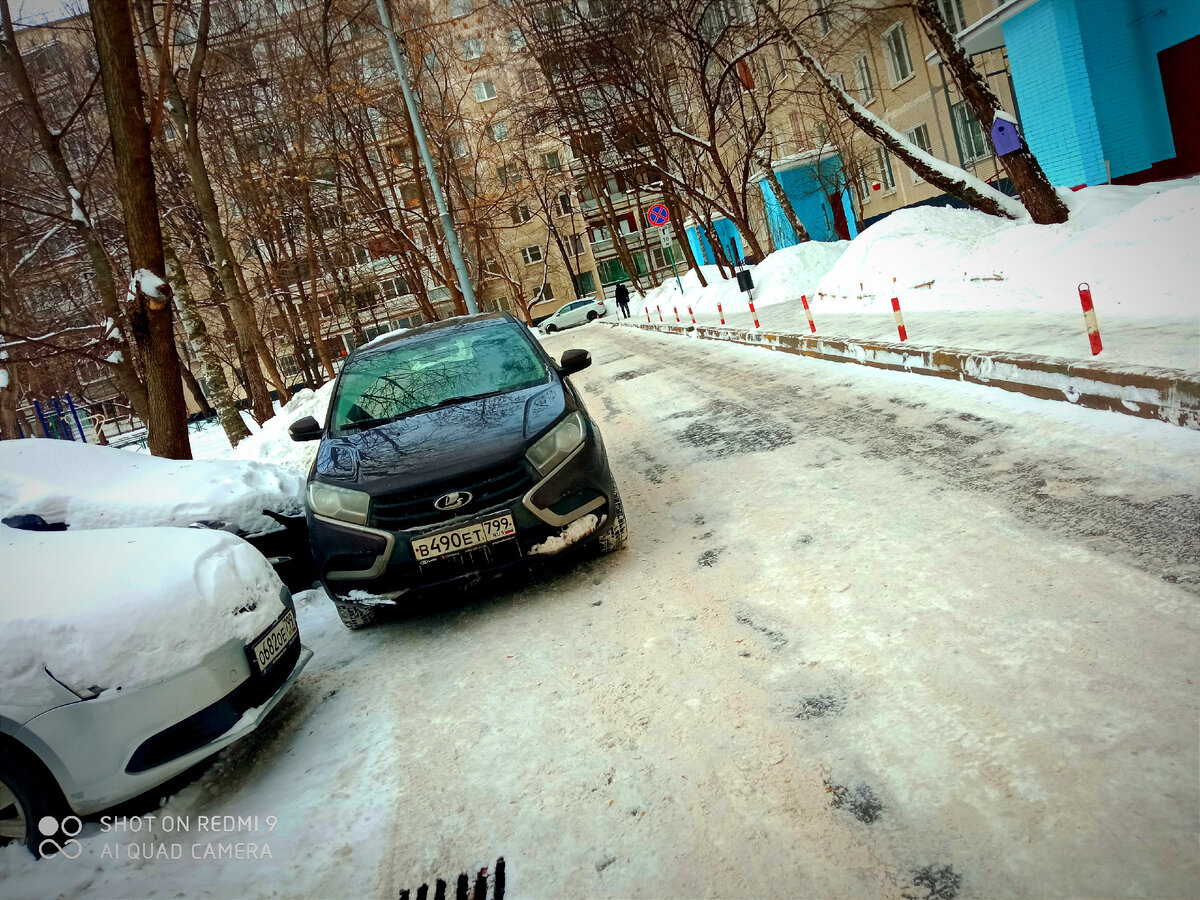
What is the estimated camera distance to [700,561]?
170 inches

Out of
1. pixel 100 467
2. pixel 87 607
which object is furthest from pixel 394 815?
pixel 100 467

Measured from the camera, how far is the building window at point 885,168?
2897 cm

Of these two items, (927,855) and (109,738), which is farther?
(109,738)

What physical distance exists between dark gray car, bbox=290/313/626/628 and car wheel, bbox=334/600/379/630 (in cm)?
1

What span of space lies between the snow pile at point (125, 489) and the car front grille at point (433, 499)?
4.84 feet

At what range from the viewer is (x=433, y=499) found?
4062 mm

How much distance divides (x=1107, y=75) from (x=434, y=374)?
49.3 ft

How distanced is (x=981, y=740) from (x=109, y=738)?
3.02 meters

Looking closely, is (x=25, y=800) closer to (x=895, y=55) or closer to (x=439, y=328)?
(x=439, y=328)

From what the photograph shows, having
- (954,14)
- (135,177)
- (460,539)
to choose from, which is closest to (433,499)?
(460,539)

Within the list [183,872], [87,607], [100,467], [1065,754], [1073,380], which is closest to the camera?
[1065,754]

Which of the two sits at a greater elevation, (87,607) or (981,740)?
(87,607)

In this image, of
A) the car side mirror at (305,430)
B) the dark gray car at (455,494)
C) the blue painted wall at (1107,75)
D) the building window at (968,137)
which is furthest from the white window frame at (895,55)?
the car side mirror at (305,430)

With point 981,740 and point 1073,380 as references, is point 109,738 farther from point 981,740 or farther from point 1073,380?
point 1073,380
